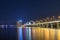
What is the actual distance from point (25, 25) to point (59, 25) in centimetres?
7813

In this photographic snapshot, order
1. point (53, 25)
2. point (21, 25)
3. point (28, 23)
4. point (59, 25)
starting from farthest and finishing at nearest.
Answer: point (21, 25) < point (28, 23) < point (53, 25) < point (59, 25)

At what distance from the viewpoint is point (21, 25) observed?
431ft

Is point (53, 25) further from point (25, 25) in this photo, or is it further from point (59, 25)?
point (25, 25)

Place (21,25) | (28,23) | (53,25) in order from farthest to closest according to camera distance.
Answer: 1. (21,25)
2. (28,23)
3. (53,25)

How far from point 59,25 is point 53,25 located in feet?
20.8

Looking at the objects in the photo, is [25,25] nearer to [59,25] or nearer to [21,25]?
[21,25]

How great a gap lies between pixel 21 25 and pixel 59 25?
3307 inches

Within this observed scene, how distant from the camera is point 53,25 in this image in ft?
179

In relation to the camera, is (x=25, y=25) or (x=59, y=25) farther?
(x=25, y=25)

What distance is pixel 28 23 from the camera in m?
123

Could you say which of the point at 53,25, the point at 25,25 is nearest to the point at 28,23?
the point at 25,25

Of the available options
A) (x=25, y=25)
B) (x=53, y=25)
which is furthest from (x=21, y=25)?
(x=53, y=25)

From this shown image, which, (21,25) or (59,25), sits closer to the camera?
(59,25)

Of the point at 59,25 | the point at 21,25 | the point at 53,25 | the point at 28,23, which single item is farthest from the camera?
the point at 21,25
